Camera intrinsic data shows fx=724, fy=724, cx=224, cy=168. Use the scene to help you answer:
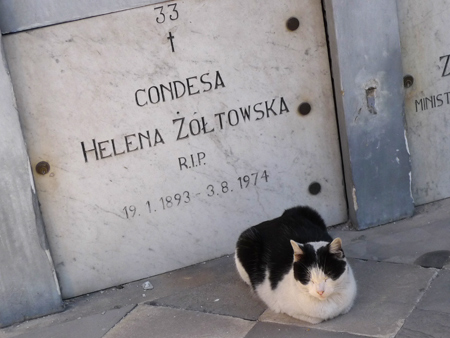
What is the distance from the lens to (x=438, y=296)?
4.34 m

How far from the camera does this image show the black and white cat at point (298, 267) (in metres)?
4.10

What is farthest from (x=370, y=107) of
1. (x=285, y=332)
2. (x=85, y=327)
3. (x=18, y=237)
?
(x=18, y=237)

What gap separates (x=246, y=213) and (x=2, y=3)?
224 cm

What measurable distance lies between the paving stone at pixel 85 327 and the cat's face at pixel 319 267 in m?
1.34

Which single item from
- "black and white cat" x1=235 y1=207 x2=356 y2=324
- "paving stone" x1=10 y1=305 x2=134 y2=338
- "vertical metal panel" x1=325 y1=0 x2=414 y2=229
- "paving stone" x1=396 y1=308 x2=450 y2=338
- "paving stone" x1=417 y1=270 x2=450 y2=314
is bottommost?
"paving stone" x1=396 y1=308 x2=450 y2=338

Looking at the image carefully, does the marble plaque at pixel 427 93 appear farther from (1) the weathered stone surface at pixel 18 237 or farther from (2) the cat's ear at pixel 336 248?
(1) the weathered stone surface at pixel 18 237

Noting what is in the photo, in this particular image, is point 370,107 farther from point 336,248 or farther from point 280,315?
point 280,315

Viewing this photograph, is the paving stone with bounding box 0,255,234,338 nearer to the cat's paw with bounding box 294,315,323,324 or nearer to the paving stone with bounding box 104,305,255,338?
the paving stone with bounding box 104,305,255,338

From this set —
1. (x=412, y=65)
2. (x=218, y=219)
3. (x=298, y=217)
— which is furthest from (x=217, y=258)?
(x=412, y=65)

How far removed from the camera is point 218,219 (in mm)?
5324

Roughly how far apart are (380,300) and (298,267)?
66 centimetres

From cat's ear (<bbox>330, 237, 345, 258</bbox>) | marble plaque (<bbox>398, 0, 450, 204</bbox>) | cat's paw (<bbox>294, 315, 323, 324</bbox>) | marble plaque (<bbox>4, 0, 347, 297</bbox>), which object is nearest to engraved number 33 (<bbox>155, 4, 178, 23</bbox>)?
marble plaque (<bbox>4, 0, 347, 297</bbox>)

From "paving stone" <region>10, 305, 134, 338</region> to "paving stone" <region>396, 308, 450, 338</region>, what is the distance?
184 cm

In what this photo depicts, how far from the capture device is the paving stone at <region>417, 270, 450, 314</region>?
13.9 feet
